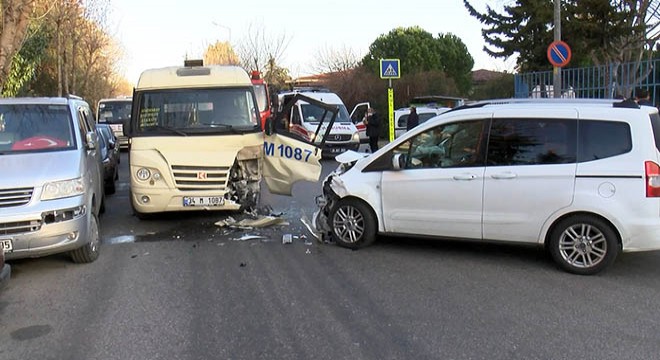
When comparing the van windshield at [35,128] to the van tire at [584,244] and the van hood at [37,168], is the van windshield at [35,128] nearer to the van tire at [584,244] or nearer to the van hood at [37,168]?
the van hood at [37,168]

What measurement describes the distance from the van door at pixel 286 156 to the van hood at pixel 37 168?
2861 millimetres

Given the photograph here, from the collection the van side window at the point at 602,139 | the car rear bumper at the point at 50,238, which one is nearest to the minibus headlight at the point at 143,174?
the car rear bumper at the point at 50,238

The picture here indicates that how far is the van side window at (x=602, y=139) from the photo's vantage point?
228 inches

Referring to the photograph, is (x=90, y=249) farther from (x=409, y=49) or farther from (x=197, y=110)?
(x=409, y=49)

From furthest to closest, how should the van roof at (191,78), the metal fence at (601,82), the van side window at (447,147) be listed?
the metal fence at (601,82)
the van roof at (191,78)
the van side window at (447,147)

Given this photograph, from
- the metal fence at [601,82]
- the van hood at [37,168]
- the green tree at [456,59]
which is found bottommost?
the van hood at [37,168]

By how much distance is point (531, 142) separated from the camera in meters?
6.18

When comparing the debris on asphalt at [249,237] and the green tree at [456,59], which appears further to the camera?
the green tree at [456,59]

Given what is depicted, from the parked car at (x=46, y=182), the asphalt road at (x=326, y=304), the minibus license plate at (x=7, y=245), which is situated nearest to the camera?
the asphalt road at (x=326, y=304)

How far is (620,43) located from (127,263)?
685 inches

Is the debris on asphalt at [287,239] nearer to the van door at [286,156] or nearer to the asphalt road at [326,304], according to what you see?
the asphalt road at [326,304]

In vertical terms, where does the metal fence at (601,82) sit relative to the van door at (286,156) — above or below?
above

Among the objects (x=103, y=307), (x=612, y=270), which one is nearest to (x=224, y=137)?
(x=103, y=307)

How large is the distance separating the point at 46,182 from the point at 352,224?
3.32 metres
